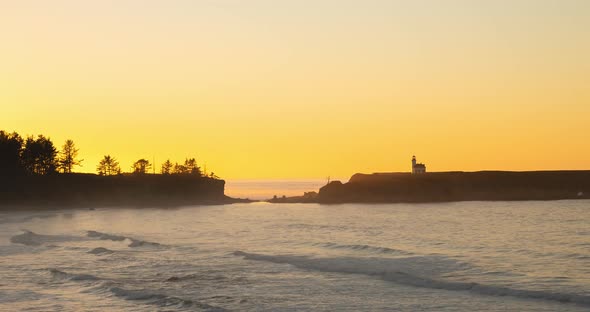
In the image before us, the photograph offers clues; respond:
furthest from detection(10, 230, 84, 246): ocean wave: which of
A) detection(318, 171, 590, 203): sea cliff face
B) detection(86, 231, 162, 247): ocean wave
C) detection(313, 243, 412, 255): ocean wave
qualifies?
detection(318, 171, 590, 203): sea cliff face

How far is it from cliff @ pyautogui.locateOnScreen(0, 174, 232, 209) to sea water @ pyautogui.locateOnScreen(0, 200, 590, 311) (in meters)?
95.8

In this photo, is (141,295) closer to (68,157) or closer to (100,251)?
(100,251)

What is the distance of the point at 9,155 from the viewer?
14400cm

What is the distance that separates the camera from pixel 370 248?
1634 inches

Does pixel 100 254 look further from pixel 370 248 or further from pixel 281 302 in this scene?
pixel 281 302

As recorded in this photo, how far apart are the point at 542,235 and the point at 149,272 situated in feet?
96.8

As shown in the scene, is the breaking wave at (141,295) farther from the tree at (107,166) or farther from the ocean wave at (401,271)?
the tree at (107,166)

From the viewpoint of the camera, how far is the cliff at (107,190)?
141m

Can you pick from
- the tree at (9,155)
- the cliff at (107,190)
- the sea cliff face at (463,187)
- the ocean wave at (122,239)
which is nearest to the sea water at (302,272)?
the ocean wave at (122,239)

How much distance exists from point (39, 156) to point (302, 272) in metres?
135

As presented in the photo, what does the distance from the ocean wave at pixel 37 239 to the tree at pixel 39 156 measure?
102m

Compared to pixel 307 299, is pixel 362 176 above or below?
above

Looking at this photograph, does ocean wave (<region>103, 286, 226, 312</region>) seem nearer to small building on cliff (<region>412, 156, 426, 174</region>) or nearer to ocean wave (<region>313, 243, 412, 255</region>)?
ocean wave (<region>313, 243, 412, 255</region>)

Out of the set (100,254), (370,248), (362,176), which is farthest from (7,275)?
(362,176)
